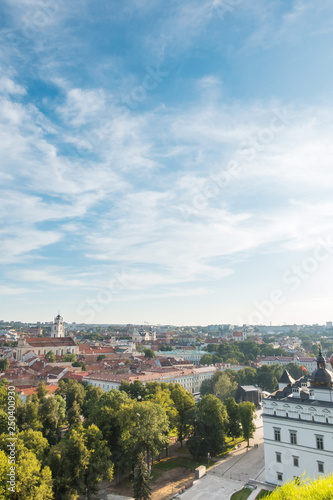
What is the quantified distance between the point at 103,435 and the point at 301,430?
1886 cm

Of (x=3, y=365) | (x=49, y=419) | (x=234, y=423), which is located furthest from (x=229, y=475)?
(x=3, y=365)

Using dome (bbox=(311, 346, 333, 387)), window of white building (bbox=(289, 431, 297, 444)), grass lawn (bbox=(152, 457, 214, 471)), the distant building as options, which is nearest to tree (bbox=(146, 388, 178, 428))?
grass lawn (bbox=(152, 457, 214, 471))

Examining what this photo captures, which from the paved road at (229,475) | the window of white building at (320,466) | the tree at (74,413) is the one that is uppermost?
the tree at (74,413)

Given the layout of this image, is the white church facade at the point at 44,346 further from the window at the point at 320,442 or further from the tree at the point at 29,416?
the window at the point at 320,442

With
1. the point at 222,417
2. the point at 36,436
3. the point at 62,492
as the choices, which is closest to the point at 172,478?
the point at 222,417

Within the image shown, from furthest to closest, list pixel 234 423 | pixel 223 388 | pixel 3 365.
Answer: pixel 3 365
pixel 223 388
pixel 234 423

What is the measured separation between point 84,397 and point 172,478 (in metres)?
19.1

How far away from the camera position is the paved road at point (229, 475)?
31.7 meters

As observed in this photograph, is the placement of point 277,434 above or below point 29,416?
below

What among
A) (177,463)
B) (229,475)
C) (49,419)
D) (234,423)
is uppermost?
(49,419)

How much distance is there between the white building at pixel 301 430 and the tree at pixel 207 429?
822cm

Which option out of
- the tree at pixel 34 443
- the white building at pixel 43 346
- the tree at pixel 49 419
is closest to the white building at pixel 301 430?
the tree at pixel 34 443

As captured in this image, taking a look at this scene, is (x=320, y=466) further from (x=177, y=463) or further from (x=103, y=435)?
(x=103, y=435)

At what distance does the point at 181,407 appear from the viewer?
4638cm
